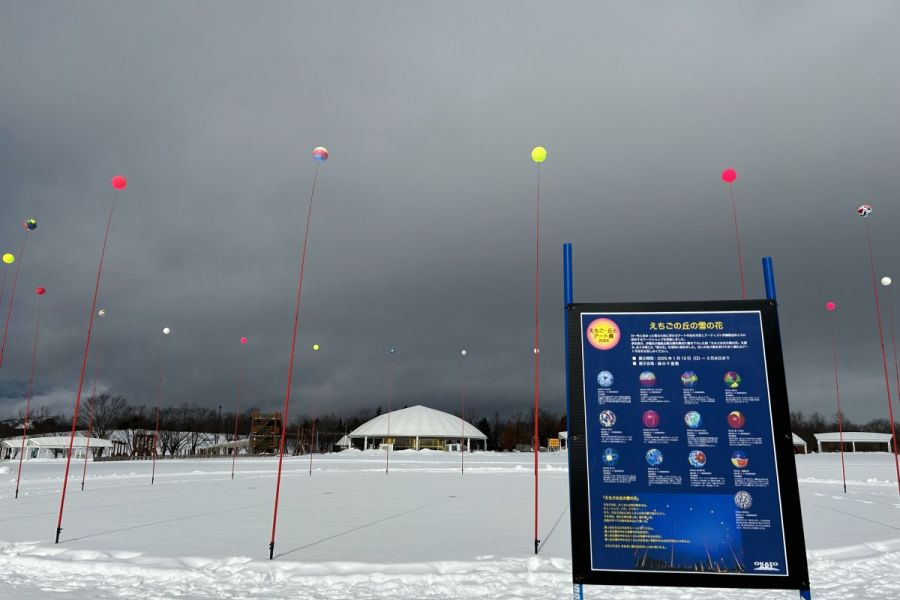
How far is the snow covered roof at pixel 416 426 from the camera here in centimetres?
8831

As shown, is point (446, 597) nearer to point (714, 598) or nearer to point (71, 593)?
point (714, 598)

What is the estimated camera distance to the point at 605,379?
201 inches

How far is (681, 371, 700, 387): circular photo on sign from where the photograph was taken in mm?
4973

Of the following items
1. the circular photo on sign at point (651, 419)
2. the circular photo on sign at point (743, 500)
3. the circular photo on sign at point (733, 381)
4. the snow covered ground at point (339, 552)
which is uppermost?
the circular photo on sign at point (733, 381)

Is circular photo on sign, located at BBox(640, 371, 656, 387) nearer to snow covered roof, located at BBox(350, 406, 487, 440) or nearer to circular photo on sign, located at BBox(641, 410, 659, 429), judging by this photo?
circular photo on sign, located at BBox(641, 410, 659, 429)

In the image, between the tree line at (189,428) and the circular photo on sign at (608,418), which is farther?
the tree line at (189,428)

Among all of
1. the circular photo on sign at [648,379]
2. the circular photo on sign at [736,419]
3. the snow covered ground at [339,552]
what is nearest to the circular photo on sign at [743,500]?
the circular photo on sign at [736,419]

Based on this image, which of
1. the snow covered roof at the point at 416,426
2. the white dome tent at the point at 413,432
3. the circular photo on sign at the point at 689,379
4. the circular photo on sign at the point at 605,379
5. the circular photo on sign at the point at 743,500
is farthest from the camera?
the snow covered roof at the point at 416,426

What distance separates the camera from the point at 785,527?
4.65 metres

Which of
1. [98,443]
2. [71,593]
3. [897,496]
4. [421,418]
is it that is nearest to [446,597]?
[71,593]

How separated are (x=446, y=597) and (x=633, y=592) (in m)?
2.27

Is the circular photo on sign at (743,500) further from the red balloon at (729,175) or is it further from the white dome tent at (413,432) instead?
the white dome tent at (413,432)

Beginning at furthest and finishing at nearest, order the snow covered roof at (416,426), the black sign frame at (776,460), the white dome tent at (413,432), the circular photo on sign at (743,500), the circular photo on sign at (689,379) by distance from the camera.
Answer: the snow covered roof at (416,426) < the white dome tent at (413,432) < the circular photo on sign at (689,379) < the circular photo on sign at (743,500) < the black sign frame at (776,460)

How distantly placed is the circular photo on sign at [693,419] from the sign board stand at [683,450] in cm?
1
